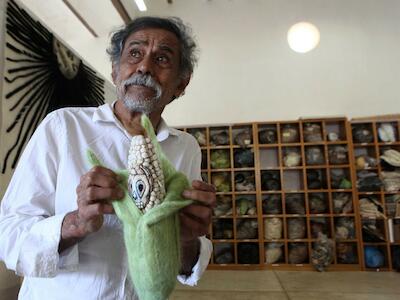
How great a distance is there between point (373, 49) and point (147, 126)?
4578mm

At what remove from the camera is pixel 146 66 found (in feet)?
2.68

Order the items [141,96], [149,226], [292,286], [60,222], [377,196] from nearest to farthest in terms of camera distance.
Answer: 1. [149,226]
2. [60,222]
3. [141,96]
4. [292,286]
5. [377,196]

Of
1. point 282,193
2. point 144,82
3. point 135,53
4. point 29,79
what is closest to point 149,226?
point 144,82

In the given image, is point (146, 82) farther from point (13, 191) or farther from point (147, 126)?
point (13, 191)

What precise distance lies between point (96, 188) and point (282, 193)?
3.41m

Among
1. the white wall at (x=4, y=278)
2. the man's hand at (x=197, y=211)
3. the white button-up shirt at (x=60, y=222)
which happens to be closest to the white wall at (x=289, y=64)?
the white wall at (x=4, y=278)

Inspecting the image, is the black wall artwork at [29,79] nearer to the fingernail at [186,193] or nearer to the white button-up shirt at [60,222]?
the white button-up shirt at [60,222]

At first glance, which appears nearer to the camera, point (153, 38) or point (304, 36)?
point (153, 38)

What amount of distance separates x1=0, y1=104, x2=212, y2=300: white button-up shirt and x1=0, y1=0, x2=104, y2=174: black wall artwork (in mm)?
638

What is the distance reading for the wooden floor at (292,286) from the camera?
263 cm

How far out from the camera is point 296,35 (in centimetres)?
336

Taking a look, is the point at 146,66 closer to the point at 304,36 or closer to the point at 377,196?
the point at 304,36

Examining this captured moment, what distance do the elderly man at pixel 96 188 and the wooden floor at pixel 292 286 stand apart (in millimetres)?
2130

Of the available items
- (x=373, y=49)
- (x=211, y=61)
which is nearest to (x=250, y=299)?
(x=211, y=61)
